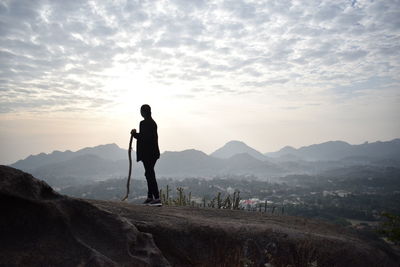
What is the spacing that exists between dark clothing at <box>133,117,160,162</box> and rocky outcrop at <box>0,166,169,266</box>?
3039mm

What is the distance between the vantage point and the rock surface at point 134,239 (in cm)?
363

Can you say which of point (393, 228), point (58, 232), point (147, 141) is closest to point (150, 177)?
point (147, 141)

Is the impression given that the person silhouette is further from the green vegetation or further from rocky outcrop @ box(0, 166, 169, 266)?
the green vegetation

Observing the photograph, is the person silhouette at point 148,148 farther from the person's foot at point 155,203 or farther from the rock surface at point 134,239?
the rock surface at point 134,239

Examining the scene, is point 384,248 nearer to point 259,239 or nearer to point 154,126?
point 259,239

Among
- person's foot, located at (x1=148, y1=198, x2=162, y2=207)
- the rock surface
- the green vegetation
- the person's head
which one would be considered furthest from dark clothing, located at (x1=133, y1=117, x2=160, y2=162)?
the green vegetation

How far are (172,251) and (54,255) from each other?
1.93 m

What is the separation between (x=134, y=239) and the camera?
4.17 metres

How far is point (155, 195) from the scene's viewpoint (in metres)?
7.46

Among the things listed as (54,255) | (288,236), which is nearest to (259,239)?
(288,236)

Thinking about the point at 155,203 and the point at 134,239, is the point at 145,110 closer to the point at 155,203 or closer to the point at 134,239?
the point at 155,203

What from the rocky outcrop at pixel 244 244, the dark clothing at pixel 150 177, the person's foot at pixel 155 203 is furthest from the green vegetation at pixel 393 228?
the dark clothing at pixel 150 177

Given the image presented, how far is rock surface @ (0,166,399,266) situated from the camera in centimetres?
363

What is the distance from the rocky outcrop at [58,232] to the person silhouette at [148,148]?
292 cm
